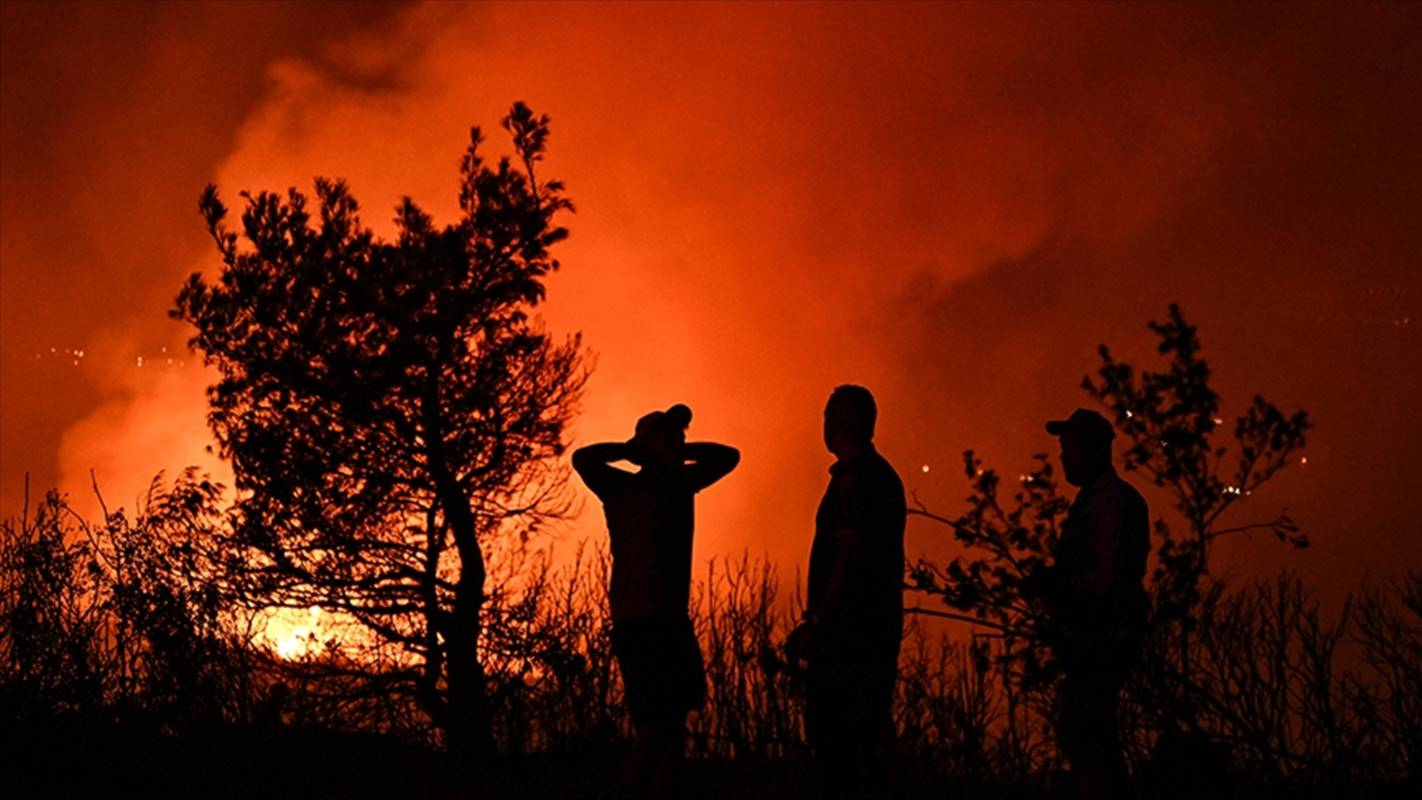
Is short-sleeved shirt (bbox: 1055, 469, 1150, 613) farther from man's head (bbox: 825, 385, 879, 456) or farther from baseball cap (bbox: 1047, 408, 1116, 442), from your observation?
man's head (bbox: 825, 385, 879, 456)

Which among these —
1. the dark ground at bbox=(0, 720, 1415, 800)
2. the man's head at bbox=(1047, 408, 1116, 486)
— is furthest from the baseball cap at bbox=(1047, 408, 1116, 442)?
the dark ground at bbox=(0, 720, 1415, 800)

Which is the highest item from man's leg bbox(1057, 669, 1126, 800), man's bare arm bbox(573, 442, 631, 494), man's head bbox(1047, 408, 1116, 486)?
man's bare arm bbox(573, 442, 631, 494)

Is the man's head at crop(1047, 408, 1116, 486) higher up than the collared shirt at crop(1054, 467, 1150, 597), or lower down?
higher up

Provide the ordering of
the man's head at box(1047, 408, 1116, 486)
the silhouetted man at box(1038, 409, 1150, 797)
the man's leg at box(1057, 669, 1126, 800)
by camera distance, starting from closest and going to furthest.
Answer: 1. the silhouetted man at box(1038, 409, 1150, 797)
2. the man's leg at box(1057, 669, 1126, 800)
3. the man's head at box(1047, 408, 1116, 486)

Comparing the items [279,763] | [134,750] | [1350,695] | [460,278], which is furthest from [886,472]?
[460,278]

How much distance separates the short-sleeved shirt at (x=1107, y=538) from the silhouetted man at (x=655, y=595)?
168 centimetres

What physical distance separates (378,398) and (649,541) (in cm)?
730

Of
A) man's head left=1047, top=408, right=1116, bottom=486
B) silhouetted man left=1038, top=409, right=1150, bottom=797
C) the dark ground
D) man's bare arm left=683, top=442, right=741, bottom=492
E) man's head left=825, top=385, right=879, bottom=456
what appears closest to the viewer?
silhouetted man left=1038, top=409, right=1150, bottom=797

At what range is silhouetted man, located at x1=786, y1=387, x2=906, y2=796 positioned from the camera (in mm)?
5324

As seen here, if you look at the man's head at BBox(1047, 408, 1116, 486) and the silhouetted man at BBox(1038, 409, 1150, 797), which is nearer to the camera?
the silhouetted man at BBox(1038, 409, 1150, 797)

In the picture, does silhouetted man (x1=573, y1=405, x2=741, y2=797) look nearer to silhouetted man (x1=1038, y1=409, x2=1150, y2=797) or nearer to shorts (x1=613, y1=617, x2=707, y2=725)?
shorts (x1=613, y1=617, x2=707, y2=725)

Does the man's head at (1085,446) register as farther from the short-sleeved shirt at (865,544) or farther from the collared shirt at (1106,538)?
the short-sleeved shirt at (865,544)

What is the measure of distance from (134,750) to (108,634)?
0.85 m

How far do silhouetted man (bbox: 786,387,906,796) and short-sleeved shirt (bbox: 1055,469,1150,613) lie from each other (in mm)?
641
